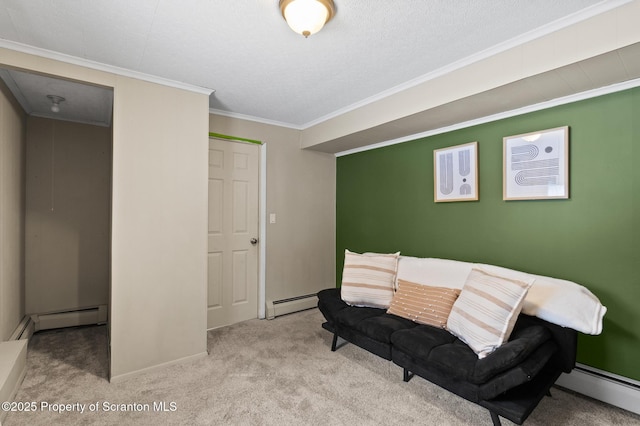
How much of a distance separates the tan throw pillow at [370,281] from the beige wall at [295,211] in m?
→ 1.17

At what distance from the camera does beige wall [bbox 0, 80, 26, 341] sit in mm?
2455

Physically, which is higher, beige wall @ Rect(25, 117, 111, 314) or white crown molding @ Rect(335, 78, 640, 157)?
white crown molding @ Rect(335, 78, 640, 157)

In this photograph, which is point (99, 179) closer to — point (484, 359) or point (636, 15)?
point (484, 359)

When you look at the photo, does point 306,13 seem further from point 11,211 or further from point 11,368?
point 11,211

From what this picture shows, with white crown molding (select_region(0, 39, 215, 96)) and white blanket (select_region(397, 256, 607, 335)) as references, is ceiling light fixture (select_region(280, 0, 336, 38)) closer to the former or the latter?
white crown molding (select_region(0, 39, 215, 96))

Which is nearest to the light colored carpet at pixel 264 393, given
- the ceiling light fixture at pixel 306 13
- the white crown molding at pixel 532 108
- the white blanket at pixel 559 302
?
the white blanket at pixel 559 302

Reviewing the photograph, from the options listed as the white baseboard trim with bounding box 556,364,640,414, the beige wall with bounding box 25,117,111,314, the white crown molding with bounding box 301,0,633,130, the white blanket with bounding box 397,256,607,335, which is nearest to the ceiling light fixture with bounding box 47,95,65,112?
the beige wall with bounding box 25,117,111,314

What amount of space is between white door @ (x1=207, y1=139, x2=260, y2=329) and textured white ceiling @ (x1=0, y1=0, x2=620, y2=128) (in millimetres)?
1006

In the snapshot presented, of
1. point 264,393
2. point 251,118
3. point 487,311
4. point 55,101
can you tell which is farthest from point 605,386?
point 55,101

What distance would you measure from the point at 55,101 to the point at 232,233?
207 cm

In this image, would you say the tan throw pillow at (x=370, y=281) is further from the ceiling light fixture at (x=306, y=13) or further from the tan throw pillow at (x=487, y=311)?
the ceiling light fixture at (x=306, y=13)

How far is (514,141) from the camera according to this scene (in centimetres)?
251

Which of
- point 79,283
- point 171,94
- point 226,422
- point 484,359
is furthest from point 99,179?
point 484,359

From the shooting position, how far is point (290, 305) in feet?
12.5
